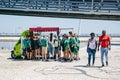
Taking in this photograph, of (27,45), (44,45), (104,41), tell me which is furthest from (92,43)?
(27,45)

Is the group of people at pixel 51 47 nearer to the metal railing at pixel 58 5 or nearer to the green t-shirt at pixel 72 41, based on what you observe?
the green t-shirt at pixel 72 41

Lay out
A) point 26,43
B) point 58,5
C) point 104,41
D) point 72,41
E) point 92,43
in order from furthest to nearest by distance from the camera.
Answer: point 58,5
point 26,43
point 72,41
point 92,43
point 104,41

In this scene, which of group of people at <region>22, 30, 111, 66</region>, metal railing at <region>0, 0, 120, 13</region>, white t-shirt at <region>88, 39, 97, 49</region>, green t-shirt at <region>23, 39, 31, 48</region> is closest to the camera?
white t-shirt at <region>88, 39, 97, 49</region>

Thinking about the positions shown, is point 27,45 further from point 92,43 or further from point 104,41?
point 104,41

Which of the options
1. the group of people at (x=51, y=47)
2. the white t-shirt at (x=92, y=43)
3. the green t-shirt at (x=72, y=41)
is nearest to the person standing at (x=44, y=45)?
the group of people at (x=51, y=47)

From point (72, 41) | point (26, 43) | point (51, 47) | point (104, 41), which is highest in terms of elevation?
point (104, 41)

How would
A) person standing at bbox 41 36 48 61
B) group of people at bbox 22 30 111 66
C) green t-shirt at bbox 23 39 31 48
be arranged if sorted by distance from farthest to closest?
green t-shirt at bbox 23 39 31 48
person standing at bbox 41 36 48 61
group of people at bbox 22 30 111 66

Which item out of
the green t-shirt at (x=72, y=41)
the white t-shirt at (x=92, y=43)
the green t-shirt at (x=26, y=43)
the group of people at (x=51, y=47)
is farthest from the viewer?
the green t-shirt at (x=26, y=43)

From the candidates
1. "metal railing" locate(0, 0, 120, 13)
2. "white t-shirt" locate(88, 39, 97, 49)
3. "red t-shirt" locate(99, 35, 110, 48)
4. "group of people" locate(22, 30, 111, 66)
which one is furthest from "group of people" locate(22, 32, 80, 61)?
"metal railing" locate(0, 0, 120, 13)

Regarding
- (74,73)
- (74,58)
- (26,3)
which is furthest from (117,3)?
(74,73)

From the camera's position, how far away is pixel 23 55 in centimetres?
1806

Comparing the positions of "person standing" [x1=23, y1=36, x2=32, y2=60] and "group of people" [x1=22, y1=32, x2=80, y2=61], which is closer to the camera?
"group of people" [x1=22, y1=32, x2=80, y2=61]

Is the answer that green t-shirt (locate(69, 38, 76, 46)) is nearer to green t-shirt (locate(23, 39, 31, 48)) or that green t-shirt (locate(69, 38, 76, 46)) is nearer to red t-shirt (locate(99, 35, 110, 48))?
green t-shirt (locate(23, 39, 31, 48))

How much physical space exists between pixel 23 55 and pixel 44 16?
23.7 m
